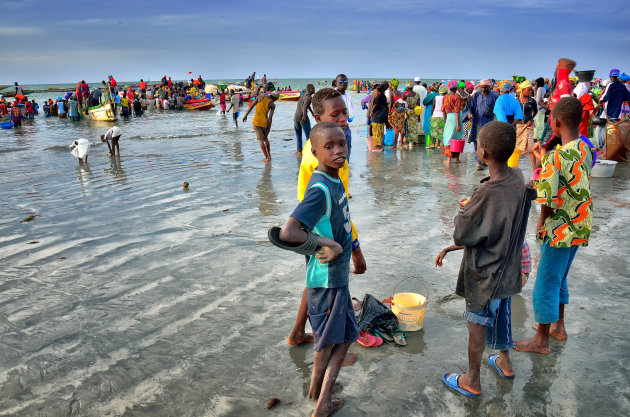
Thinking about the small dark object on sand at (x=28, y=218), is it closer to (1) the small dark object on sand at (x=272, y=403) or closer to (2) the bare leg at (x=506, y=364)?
(1) the small dark object on sand at (x=272, y=403)

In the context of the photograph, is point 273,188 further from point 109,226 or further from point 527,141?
point 527,141

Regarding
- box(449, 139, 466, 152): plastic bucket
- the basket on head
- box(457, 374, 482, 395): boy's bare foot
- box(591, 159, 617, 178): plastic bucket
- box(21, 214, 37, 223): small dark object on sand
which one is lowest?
box(457, 374, 482, 395): boy's bare foot

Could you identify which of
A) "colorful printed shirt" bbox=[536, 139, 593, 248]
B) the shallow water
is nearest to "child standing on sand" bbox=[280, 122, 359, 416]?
the shallow water

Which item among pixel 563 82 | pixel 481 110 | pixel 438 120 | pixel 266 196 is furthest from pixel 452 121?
pixel 266 196

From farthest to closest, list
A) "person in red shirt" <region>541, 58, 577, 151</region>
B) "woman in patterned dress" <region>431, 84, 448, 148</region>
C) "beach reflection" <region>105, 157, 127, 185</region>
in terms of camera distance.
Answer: "woman in patterned dress" <region>431, 84, 448, 148</region>, "beach reflection" <region>105, 157, 127, 185</region>, "person in red shirt" <region>541, 58, 577, 151</region>

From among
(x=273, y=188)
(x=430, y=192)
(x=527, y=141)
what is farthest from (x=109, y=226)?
(x=527, y=141)

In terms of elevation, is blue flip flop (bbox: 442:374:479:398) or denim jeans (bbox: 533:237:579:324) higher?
denim jeans (bbox: 533:237:579:324)

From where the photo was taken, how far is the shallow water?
296cm

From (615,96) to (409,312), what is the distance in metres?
10.5

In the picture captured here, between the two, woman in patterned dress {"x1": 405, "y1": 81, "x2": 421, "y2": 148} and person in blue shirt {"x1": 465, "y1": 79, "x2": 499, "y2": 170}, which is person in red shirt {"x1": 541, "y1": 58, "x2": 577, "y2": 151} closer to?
person in blue shirt {"x1": 465, "y1": 79, "x2": 499, "y2": 170}

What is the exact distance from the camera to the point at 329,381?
269 cm

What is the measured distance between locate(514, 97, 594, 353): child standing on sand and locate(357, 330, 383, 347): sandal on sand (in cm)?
115

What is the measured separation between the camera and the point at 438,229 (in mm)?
6117

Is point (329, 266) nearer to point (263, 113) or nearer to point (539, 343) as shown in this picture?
point (539, 343)
